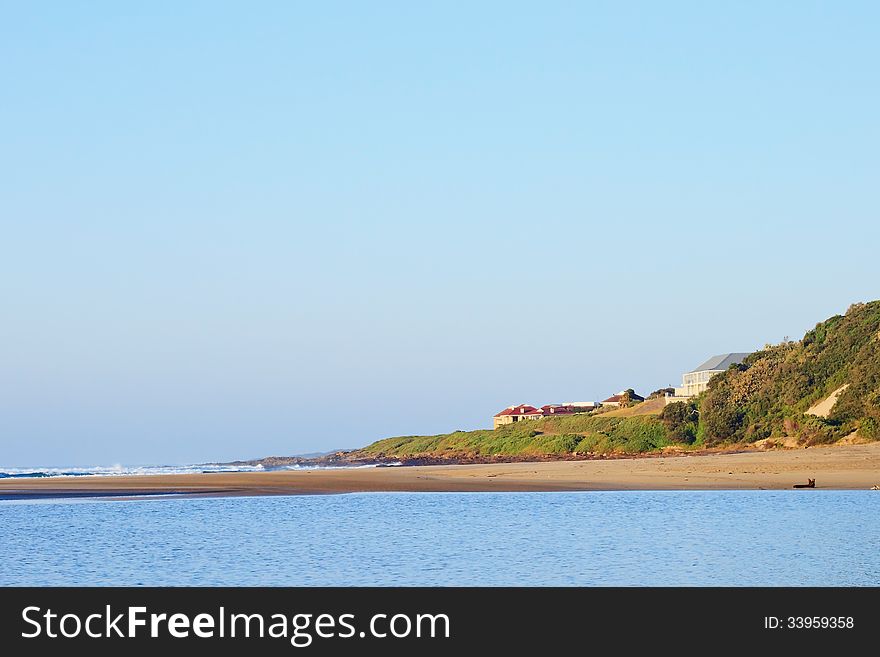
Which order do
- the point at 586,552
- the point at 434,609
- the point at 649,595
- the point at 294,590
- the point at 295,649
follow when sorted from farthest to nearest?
the point at 586,552, the point at 294,590, the point at 649,595, the point at 434,609, the point at 295,649

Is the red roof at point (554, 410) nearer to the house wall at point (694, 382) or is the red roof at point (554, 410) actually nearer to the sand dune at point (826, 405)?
the house wall at point (694, 382)

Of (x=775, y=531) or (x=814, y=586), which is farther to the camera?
(x=775, y=531)

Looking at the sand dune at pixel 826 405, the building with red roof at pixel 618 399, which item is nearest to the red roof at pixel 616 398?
the building with red roof at pixel 618 399

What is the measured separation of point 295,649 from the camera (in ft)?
49.6

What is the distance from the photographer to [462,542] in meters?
28.7

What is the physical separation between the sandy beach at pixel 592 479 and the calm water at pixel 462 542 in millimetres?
5822

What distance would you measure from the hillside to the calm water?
25.2m

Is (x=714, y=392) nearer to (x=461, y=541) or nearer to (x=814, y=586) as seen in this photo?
(x=461, y=541)

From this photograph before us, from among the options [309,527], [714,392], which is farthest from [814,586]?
[714,392]

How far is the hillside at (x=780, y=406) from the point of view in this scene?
6662 centimetres

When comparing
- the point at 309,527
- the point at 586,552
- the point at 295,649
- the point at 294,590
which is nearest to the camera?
the point at 295,649

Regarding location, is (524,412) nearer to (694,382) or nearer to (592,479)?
(694,382)

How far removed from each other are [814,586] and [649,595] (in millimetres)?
3594

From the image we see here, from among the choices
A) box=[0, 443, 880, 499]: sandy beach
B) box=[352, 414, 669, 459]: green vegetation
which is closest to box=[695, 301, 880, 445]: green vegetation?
box=[352, 414, 669, 459]: green vegetation
